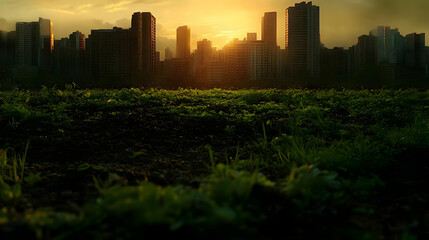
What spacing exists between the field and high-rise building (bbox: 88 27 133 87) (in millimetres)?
19764

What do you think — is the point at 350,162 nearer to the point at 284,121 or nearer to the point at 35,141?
the point at 284,121

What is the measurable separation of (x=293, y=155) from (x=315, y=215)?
125 centimetres

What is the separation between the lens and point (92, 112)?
600 centimetres

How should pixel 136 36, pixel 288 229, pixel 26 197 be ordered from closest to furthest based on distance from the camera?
pixel 288 229, pixel 26 197, pixel 136 36

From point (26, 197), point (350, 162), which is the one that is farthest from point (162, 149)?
point (350, 162)

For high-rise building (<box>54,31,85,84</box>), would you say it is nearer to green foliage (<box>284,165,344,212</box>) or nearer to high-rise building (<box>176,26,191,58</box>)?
high-rise building (<box>176,26,191,58</box>)

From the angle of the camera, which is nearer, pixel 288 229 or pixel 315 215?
pixel 288 229

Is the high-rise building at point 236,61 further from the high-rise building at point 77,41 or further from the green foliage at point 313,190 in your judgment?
the green foliage at point 313,190

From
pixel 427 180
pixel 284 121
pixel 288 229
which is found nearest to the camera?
pixel 288 229

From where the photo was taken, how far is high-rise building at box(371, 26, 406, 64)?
978 inches

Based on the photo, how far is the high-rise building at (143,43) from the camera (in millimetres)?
24906

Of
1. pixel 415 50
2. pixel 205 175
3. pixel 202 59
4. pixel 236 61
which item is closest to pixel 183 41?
pixel 202 59

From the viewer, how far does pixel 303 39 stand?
1182 inches

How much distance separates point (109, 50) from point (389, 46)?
66.9ft
